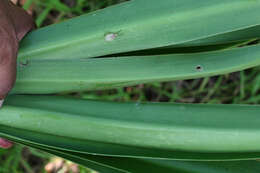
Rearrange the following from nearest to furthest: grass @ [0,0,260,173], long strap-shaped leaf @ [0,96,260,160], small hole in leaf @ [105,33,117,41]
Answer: long strap-shaped leaf @ [0,96,260,160], small hole in leaf @ [105,33,117,41], grass @ [0,0,260,173]

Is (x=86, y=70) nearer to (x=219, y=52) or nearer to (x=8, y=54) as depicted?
(x=8, y=54)

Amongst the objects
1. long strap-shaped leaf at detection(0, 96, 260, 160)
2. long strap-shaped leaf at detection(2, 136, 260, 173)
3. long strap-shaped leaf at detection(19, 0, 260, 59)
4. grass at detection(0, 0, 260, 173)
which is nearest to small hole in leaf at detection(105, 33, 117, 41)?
long strap-shaped leaf at detection(19, 0, 260, 59)

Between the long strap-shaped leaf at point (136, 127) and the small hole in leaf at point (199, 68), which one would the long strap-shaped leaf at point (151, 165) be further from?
the small hole in leaf at point (199, 68)

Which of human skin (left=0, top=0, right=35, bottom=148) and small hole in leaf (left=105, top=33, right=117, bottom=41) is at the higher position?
small hole in leaf (left=105, top=33, right=117, bottom=41)

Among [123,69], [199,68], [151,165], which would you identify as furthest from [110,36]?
[151,165]

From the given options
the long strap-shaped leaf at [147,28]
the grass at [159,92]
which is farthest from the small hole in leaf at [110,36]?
the grass at [159,92]

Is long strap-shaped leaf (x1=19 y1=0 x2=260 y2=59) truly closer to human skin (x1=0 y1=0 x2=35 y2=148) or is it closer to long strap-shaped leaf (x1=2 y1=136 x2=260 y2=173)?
human skin (x1=0 y1=0 x2=35 y2=148)

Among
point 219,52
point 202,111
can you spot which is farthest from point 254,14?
point 202,111
